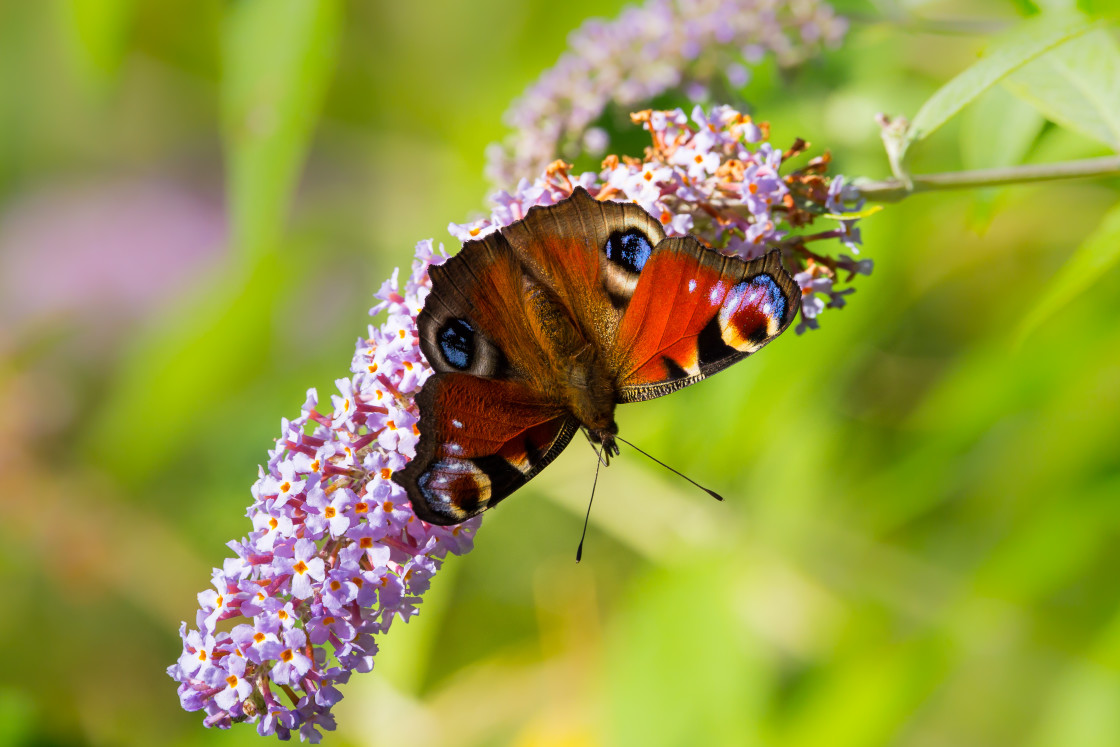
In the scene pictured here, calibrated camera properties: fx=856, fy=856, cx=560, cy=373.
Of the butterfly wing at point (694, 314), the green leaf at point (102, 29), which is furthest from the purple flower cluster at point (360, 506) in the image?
the green leaf at point (102, 29)

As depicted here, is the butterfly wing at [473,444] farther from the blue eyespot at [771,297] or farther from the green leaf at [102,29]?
the green leaf at [102,29]

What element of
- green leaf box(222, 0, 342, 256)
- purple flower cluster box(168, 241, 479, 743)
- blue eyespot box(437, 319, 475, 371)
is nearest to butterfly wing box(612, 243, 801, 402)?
blue eyespot box(437, 319, 475, 371)

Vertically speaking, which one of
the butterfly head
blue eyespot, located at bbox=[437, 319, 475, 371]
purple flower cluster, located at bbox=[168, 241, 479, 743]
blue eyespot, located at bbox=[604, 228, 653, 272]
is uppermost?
blue eyespot, located at bbox=[604, 228, 653, 272]

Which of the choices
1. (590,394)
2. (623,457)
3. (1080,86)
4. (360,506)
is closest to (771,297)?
(590,394)

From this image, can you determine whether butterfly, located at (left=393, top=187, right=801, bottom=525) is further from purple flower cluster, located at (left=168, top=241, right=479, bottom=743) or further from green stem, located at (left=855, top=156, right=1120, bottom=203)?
green stem, located at (left=855, top=156, right=1120, bottom=203)

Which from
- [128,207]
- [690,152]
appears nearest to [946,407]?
[690,152]

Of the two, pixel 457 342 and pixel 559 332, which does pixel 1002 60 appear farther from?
pixel 457 342
